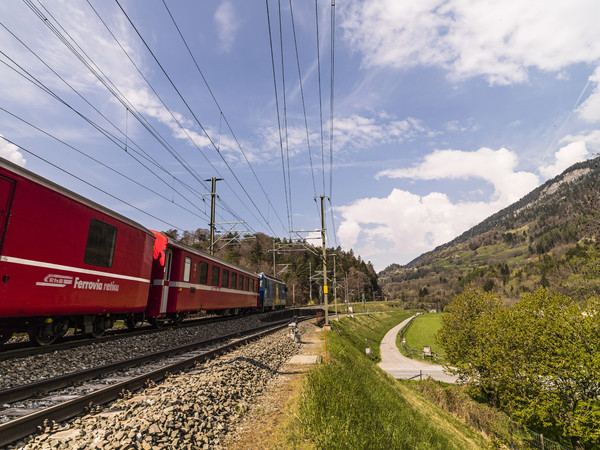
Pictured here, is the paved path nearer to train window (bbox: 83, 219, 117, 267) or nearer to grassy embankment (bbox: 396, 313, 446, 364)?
grassy embankment (bbox: 396, 313, 446, 364)

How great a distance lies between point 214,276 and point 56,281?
1135 centimetres

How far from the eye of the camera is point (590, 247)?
2772 centimetres

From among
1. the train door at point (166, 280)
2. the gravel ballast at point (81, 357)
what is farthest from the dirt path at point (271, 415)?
the train door at point (166, 280)

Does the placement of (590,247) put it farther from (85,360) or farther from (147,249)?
(85,360)

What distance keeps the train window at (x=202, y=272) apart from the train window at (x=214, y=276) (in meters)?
0.85

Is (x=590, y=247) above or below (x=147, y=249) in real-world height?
above

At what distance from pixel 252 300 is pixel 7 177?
23449mm

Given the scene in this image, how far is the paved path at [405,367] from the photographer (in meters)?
39.4

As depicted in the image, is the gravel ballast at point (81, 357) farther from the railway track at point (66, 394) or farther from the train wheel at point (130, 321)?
the train wheel at point (130, 321)

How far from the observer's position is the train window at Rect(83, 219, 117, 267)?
885 centimetres

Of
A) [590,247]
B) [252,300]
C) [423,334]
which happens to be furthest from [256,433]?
[423,334]

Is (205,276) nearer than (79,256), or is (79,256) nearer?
(79,256)

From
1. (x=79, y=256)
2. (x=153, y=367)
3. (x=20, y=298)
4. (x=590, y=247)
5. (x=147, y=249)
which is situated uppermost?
(x=590, y=247)

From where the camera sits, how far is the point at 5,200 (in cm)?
636
